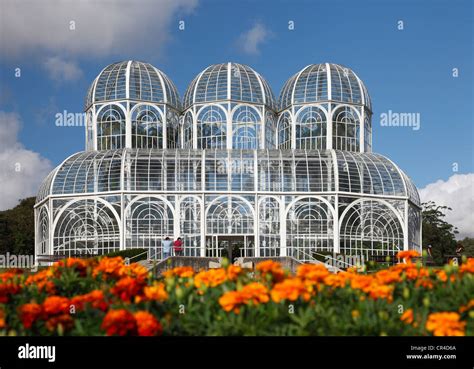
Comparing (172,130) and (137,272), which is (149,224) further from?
(137,272)

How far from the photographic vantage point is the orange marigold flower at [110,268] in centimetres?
644

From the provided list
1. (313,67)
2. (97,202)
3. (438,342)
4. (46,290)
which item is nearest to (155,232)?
(97,202)

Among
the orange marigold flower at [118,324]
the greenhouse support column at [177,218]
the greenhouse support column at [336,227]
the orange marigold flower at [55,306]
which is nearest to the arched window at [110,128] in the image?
the greenhouse support column at [177,218]

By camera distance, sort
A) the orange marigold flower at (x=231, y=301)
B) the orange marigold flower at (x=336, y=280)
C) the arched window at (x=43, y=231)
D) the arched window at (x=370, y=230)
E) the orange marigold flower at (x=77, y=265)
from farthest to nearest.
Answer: the arched window at (x=43, y=231)
the arched window at (x=370, y=230)
the orange marigold flower at (x=77, y=265)
the orange marigold flower at (x=336, y=280)
the orange marigold flower at (x=231, y=301)

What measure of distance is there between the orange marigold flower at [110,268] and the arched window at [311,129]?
38.1 meters

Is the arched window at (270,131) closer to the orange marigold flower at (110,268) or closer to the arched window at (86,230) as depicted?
the arched window at (86,230)

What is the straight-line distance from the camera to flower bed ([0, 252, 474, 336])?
16.1 feet

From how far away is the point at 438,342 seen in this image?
172 inches

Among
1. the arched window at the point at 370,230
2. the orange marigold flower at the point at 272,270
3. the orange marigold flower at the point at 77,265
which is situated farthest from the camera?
the arched window at the point at 370,230

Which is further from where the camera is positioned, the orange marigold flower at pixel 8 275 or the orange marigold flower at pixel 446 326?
the orange marigold flower at pixel 8 275

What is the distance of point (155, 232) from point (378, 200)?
13.1m

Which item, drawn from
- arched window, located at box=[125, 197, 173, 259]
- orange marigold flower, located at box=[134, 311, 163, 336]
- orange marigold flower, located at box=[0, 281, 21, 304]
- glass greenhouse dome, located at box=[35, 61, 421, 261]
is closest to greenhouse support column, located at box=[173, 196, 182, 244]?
glass greenhouse dome, located at box=[35, 61, 421, 261]

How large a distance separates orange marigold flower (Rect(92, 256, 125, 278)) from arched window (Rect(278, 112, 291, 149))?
39191mm

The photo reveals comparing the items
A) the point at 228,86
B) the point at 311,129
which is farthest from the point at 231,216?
the point at 228,86
